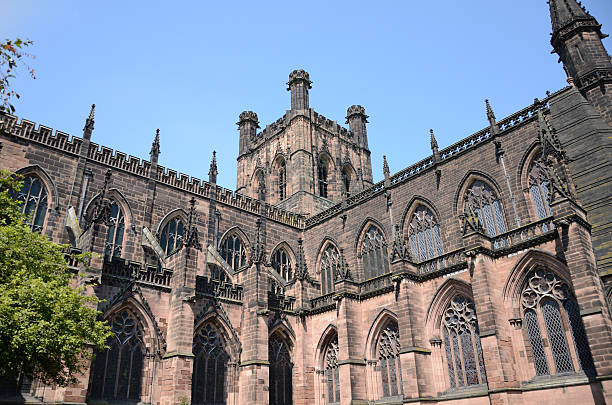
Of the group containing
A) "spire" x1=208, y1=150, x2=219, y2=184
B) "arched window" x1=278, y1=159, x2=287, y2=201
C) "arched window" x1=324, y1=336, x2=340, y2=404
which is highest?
"arched window" x1=278, y1=159, x2=287, y2=201

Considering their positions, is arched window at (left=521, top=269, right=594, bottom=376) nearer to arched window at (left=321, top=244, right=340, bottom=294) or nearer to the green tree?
arched window at (left=321, top=244, right=340, bottom=294)

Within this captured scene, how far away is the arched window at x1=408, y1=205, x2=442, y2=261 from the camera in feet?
71.1

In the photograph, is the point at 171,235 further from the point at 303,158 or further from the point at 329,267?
the point at 303,158

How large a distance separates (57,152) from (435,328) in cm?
1751

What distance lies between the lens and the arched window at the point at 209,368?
60.8 ft

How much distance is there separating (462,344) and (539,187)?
688 cm

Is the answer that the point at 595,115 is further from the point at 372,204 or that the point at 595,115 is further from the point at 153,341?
the point at 153,341

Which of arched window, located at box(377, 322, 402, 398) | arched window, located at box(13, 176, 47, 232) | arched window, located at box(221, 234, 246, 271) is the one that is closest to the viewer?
arched window, located at box(377, 322, 402, 398)

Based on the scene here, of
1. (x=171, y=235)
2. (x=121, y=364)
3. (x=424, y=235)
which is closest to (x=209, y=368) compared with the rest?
(x=121, y=364)

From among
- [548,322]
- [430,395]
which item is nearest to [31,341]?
[430,395]

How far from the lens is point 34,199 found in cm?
1953

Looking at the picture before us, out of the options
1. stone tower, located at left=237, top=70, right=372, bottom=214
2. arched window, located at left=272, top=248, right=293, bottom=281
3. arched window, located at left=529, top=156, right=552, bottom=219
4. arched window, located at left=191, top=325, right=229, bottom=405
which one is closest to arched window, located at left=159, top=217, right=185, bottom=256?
arched window, located at left=191, top=325, right=229, bottom=405

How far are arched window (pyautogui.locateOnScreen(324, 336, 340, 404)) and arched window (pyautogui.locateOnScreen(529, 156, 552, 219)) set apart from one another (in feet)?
34.4

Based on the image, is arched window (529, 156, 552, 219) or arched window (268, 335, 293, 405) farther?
arched window (268, 335, 293, 405)
